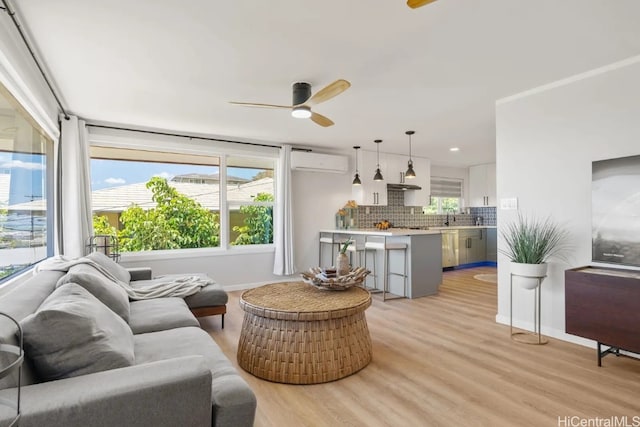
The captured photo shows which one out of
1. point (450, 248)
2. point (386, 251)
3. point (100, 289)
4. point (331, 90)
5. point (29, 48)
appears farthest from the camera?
point (450, 248)

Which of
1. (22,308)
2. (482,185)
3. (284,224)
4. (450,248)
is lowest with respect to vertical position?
(450,248)

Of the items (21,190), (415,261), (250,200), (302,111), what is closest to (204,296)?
(21,190)

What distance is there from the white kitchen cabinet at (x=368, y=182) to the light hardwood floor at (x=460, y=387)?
11.3 feet

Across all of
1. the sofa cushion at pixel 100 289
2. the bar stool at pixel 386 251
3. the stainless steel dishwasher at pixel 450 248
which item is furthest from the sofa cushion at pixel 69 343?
the stainless steel dishwasher at pixel 450 248

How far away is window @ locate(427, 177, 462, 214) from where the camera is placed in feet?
27.3

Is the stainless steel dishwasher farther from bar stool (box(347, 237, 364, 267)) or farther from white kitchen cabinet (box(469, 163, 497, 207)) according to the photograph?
bar stool (box(347, 237, 364, 267))

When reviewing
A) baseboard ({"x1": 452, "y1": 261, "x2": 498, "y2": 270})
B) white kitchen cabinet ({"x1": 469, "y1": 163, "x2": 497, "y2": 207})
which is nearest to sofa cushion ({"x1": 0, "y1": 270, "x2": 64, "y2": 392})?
baseboard ({"x1": 452, "y1": 261, "x2": 498, "y2": 270})

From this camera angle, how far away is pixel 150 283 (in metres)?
3.60

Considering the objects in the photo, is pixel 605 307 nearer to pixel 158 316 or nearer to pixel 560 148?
pixel 560 148

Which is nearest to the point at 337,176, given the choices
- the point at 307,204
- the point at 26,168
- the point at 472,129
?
the point at 307,204

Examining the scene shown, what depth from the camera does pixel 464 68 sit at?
2.94m

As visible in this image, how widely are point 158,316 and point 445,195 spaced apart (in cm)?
736

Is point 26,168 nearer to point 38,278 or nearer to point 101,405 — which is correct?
point 38,278

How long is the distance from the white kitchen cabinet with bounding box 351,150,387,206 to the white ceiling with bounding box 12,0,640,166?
2.40m
